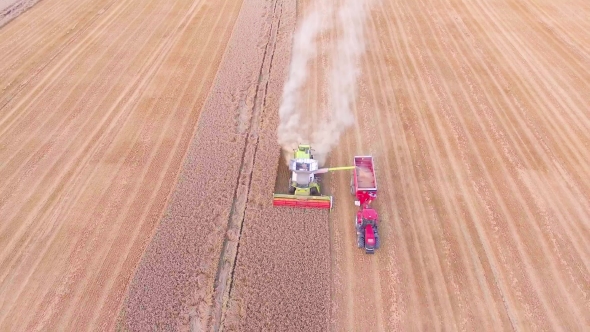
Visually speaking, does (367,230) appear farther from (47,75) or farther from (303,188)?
(47,75)

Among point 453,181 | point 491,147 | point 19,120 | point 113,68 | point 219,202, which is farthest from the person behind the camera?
point 113,68

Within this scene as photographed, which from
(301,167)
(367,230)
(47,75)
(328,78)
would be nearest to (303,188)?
(301,167)

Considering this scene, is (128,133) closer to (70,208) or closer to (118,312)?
(70,208)

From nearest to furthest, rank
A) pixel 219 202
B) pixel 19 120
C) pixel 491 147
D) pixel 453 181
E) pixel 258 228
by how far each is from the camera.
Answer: pixel 258 228, pixel 219 202, pixel 453 181, pixel 491 147, pixel 19 120

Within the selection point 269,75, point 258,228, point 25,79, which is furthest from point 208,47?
point 258,228

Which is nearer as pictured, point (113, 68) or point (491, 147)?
point (491, 147)

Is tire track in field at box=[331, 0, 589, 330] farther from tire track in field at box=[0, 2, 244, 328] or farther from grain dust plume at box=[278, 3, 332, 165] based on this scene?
tire track in field at box=[0, 2, 244, 328]

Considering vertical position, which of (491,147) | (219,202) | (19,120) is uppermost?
(19,120)
